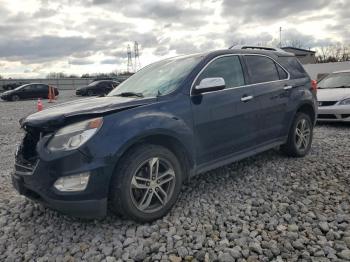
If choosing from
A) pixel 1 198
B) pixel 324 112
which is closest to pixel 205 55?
pixel 1 198

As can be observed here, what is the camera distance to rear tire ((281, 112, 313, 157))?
5.48 meters

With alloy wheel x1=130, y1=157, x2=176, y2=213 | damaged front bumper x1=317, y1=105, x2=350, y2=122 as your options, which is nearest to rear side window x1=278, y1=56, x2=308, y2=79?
alloy wheel x1=130, y1=157, x2=176, y2=213

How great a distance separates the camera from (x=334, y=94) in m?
8.69

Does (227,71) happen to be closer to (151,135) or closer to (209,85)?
(209,85)

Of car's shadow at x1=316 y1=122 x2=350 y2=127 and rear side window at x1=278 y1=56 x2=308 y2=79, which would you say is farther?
car's shadow at x1=316 y1=122 x2=350 y2=127

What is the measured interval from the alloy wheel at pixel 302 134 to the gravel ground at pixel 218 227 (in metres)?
0.90

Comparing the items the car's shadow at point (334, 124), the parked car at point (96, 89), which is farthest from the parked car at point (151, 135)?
the parked car at point (96, 89)

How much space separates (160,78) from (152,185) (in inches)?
56.4

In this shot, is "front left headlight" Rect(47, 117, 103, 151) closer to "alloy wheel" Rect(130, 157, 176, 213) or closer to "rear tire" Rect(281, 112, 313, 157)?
"alloy wheel" Rect(130, 157, 176, 213)

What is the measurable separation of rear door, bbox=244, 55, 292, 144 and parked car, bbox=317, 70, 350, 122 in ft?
12.2

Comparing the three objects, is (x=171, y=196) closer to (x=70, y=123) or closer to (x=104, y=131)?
(x=104, y=131)

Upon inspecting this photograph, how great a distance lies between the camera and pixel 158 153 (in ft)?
11.5

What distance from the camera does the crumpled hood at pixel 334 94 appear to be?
27.9ft

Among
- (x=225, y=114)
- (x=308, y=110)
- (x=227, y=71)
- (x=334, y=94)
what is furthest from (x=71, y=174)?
(x=334, y=94)
